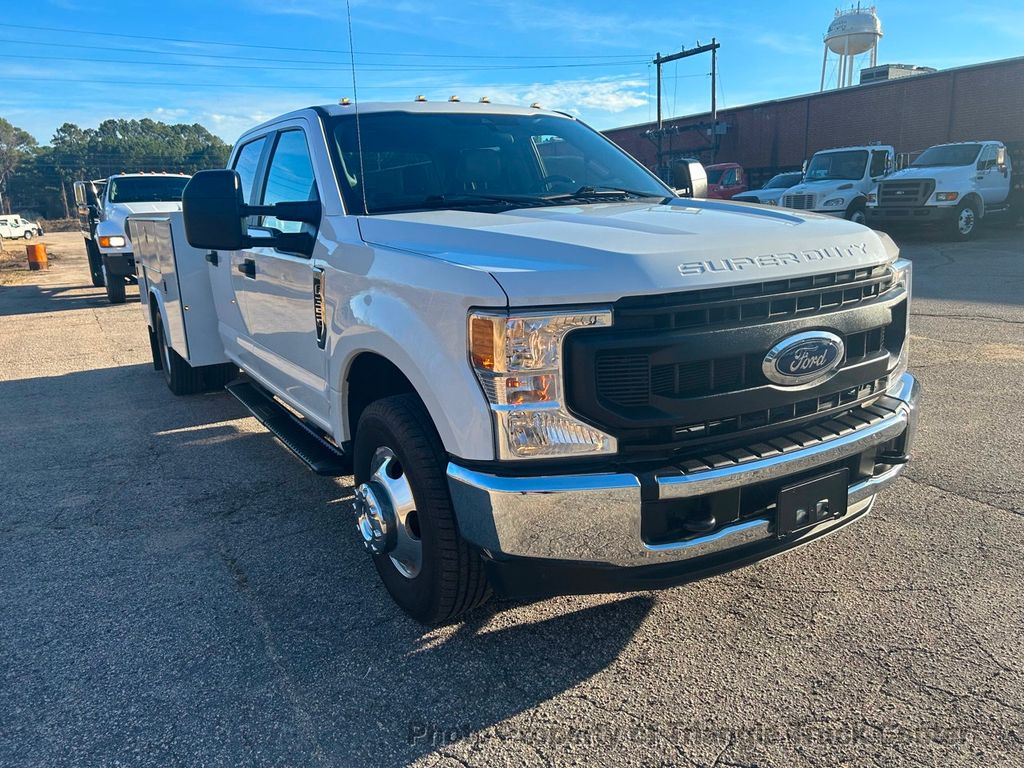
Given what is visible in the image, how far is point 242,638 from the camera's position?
2936 mm

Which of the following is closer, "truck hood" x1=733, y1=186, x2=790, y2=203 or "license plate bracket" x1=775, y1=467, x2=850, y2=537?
"license plate bracket" x1=775, y1=467, x2=850, y2=537

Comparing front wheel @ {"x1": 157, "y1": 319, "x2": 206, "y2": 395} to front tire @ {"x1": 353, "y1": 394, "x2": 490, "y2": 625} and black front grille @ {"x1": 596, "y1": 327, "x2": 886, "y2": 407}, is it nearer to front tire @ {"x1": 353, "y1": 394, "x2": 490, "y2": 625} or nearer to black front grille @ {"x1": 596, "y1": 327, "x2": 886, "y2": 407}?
front tire @ {"x1": 353, "y1": 394, "x2": 490, "y2": 625}

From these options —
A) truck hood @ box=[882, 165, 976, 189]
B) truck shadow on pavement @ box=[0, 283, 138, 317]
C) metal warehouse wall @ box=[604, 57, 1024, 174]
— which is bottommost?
truck shadow on pavement @ box=[0, 283, 138, 317]

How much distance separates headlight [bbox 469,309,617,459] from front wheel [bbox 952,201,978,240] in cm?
1877

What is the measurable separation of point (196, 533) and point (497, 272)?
2.46m

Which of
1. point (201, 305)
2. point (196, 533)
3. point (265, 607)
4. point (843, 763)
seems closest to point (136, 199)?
point (201, 305)

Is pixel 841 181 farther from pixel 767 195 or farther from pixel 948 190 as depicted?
pixel 948 190

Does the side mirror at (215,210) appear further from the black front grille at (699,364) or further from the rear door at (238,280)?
the black front grille at (699,364)

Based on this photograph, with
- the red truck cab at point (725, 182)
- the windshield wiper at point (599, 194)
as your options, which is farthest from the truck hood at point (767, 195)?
the windshield wiper at point (599, 194)

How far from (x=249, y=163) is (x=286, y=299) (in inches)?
55.2

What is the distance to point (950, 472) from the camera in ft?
14.0

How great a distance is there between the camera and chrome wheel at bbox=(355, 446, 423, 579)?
2820 mm

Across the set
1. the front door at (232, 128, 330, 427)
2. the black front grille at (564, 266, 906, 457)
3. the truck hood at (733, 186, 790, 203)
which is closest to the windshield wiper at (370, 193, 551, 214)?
the front door at (232, 128, 330, 427)

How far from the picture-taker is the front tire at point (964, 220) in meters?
17.9
